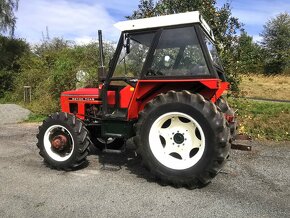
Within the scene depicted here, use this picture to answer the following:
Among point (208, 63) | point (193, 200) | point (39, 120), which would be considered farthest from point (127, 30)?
point (39, 120)

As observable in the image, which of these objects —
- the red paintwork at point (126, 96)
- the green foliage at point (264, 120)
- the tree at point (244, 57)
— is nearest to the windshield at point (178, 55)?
the red paintwork at point (126, 96)

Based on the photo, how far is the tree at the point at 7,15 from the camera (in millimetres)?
20625

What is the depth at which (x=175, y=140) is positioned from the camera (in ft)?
16.9

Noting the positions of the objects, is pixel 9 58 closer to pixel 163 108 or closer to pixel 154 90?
pixel 154 90

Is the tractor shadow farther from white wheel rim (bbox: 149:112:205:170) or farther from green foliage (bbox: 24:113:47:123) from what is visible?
green foliage (bbox: 24:113:47:123)

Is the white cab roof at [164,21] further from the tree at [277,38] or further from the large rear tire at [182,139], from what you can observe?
the tree at [277,38]

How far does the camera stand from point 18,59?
20891mm

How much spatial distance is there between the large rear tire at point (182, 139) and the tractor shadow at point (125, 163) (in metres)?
0.42

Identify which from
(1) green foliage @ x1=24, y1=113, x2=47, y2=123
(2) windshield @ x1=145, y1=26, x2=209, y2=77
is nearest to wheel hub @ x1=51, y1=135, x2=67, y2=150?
(2) windshield @ x1=145, y1=26, x2=209, y2=77

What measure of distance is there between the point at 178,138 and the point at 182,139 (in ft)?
0.20

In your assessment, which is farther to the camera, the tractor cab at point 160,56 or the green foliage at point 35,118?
the green foliage at point 35,118

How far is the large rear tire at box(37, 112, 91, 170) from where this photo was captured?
18.3 ft

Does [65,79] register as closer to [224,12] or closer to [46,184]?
[224,12]

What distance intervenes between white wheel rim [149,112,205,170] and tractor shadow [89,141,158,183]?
1.39 ft
